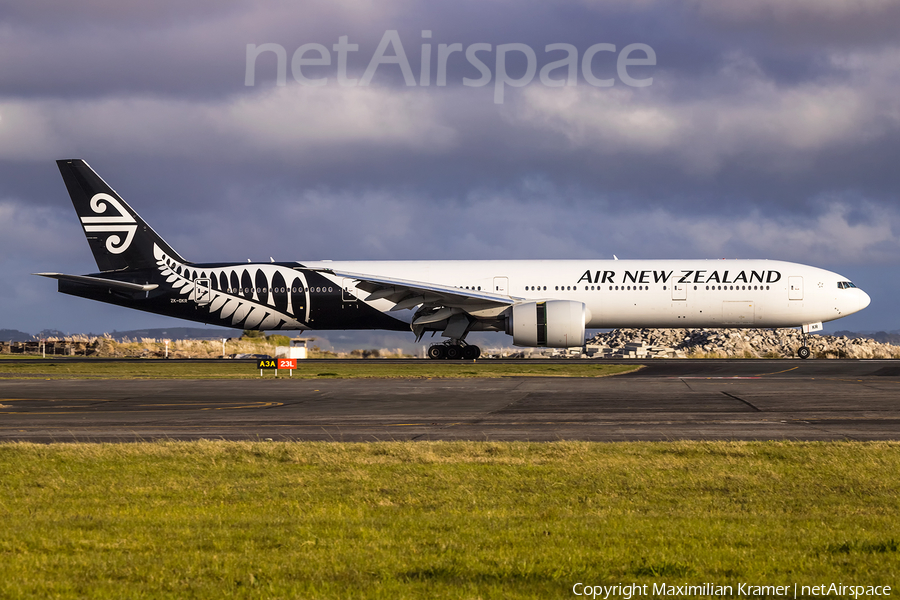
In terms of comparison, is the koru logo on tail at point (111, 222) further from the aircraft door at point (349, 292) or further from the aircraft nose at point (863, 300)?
the aircraft nose at point (863, 300)

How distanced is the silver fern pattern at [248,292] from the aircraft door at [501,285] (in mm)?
8784

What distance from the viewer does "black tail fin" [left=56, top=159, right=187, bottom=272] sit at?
4012 cm

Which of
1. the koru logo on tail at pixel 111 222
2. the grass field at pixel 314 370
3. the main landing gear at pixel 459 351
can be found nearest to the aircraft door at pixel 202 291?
the grass field at pixel 314 370

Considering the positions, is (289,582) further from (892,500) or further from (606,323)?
(606,323)

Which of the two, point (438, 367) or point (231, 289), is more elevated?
point (231, 289)

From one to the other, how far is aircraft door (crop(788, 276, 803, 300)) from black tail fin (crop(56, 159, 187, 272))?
93.9 feet

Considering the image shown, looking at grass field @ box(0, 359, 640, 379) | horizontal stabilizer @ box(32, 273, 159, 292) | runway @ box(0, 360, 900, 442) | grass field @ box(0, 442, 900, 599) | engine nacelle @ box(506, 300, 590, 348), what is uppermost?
horizontal stabilizer @ box(32, 273, 159, 292)

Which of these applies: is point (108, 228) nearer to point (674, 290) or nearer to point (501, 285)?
point (501, 285)

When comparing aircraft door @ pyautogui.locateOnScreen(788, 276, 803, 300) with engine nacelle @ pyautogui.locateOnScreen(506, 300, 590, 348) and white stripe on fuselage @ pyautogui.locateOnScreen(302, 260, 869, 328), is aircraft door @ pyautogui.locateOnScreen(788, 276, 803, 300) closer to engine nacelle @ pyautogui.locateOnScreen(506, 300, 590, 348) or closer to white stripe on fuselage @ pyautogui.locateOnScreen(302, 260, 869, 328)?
white stripe on fuselage @ pyautogui.locateOnScreen(302, 260, 869, 328)

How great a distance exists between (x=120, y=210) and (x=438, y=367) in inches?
740

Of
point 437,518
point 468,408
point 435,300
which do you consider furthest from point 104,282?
point 437,518

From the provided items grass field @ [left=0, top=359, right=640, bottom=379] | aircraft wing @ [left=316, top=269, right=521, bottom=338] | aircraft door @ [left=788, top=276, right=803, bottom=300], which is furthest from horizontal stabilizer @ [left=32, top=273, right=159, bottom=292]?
aircraft door @ [left=788, top=276, right=803, bottom=300]

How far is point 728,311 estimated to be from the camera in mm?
37406

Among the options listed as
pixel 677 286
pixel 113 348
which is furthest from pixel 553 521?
pixel 113 348
